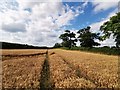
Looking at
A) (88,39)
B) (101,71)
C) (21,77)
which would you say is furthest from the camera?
(88,39)

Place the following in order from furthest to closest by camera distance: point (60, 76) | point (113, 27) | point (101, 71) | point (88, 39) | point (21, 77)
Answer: point (88, 39) → point (113, 27) → point (101, 71) → point (60, 76) → point (21, 77)

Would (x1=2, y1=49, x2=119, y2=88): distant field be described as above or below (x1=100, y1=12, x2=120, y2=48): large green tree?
below

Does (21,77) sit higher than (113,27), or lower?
lower

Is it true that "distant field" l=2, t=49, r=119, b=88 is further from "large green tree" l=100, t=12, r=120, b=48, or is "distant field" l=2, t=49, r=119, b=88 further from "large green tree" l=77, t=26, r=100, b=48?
"large green tree" l=77, t=26, r=100, b=48

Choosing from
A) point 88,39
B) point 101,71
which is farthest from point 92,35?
point 101,71

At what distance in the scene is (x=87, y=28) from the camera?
102000mm

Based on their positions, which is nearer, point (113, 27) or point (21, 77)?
point (21, 77)

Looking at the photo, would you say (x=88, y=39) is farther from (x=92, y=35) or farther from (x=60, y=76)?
(x=60, y=76)

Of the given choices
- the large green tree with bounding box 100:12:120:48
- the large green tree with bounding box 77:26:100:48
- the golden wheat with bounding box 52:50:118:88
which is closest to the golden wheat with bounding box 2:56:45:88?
the golden wheat with bounding box 52:50:118:88

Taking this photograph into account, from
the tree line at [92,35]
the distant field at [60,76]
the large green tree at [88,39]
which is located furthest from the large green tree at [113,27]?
the large green tree at [88,39]

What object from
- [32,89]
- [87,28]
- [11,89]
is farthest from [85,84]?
[87,28]

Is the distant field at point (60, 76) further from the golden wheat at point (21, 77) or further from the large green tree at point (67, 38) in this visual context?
the large green tree at point (67, 38)

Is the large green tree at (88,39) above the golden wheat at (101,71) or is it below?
above

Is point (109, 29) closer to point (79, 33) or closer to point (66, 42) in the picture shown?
point (79, 33)
